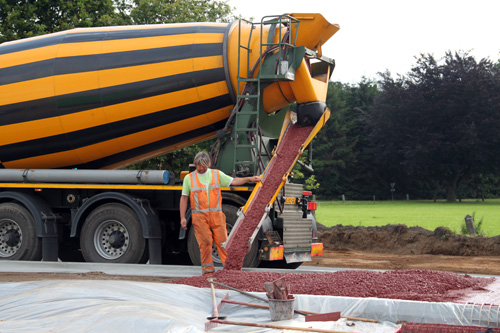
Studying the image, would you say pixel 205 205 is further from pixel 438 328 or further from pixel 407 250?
pixel 407 250

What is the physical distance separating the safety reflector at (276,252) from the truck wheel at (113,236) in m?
2.28

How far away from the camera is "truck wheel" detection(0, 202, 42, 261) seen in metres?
11.1

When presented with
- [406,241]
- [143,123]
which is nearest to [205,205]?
[143,123]

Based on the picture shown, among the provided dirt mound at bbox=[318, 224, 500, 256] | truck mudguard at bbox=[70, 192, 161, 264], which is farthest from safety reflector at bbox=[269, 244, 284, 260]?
dirt mound at bbox=[318, 224, 500, 256]

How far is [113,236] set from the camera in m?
10.7

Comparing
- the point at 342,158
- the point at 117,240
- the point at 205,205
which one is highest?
the point at 342,158

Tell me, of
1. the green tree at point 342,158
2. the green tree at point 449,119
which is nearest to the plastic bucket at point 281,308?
the green tree at point 449,119

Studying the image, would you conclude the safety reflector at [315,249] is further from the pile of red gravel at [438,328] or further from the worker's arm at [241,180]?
the pile of red gravel at [438,328]

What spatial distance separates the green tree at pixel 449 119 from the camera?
42.2 metres

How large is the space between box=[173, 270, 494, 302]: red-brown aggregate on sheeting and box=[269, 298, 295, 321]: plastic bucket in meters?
0.80

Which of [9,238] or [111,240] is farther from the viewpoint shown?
[9,238]

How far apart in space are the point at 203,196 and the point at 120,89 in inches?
105

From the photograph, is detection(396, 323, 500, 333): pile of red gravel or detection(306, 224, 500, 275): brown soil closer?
detection(396, 323, 500, 333): pile of red gravel

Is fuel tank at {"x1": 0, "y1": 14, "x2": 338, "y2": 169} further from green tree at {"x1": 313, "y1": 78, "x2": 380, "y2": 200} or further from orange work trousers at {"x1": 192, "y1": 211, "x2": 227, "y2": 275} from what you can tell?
green tree at {"x1": 313, "y1": 78, "x2": 380, "y2": 200}
